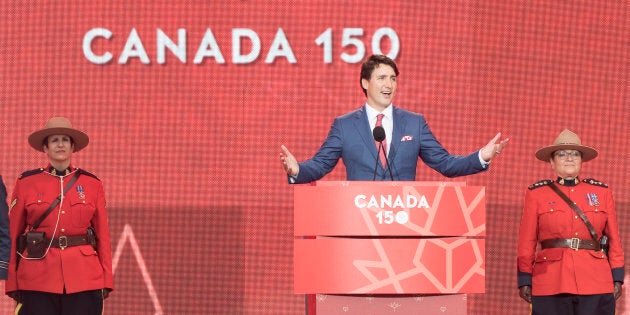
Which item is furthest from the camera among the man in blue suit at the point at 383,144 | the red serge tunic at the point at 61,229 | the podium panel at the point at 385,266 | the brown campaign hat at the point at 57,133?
the brown campaign hat at the point at 57,133

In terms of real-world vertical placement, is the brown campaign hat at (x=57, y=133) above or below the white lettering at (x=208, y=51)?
below

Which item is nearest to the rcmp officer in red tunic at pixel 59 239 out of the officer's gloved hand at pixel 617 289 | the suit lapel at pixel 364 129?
the suit lapel at pixel 364 129

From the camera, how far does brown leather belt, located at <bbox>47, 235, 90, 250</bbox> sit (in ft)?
14.7

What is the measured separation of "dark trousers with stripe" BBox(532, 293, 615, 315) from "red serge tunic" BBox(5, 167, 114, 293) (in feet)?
5.96

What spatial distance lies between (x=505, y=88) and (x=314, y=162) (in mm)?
2614

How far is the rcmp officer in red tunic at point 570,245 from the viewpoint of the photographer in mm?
4586

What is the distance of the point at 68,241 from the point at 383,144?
137cm

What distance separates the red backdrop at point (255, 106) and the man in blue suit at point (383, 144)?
226 cm

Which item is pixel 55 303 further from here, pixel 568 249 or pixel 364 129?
pixel 568 249

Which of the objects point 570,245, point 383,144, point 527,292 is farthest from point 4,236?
point 570,245

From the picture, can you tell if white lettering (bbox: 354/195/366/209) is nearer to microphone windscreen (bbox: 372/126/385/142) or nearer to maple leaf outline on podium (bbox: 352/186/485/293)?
maple leaf outline on podium (bbox: 352/186/485/293)

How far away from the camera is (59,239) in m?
4.48

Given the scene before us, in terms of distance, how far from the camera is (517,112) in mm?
6426

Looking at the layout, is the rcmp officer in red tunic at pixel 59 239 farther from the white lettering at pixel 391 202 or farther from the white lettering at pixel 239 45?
the white lettering at pixel 239 45
